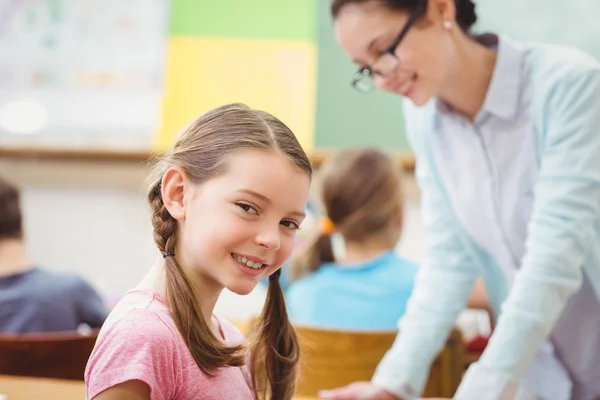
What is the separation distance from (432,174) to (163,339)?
0.80m

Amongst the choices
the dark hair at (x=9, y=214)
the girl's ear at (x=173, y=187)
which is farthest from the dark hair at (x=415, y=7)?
the dark hair at (x=9, y=214)

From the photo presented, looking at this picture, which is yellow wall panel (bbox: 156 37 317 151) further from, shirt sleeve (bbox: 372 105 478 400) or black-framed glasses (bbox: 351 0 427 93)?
black-framed glasses (bbox: 351 0 427 93)

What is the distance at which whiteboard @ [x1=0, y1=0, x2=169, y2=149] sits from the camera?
3.14 metres

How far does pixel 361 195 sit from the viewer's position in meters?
1.94

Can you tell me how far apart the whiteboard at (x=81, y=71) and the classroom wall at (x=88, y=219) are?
125mm

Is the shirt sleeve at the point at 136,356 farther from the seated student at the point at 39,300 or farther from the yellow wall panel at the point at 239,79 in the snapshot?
Result: the yellow wall panel at the point at 239,79

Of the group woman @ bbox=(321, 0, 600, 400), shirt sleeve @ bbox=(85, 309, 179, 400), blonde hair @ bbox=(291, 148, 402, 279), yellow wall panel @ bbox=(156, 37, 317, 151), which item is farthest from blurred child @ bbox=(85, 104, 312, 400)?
yellow wall panel @ bbox=(156, 37, 317, 151)

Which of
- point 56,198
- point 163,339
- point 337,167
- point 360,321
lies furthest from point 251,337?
point 56,198

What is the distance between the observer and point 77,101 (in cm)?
320

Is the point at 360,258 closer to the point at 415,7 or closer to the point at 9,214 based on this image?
the point at 415,7

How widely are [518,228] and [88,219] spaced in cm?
229

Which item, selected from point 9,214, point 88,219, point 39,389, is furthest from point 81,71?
point 39,389

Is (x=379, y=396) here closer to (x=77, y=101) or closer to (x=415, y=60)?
(x=415, y=60)

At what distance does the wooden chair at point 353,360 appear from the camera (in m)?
1.46
